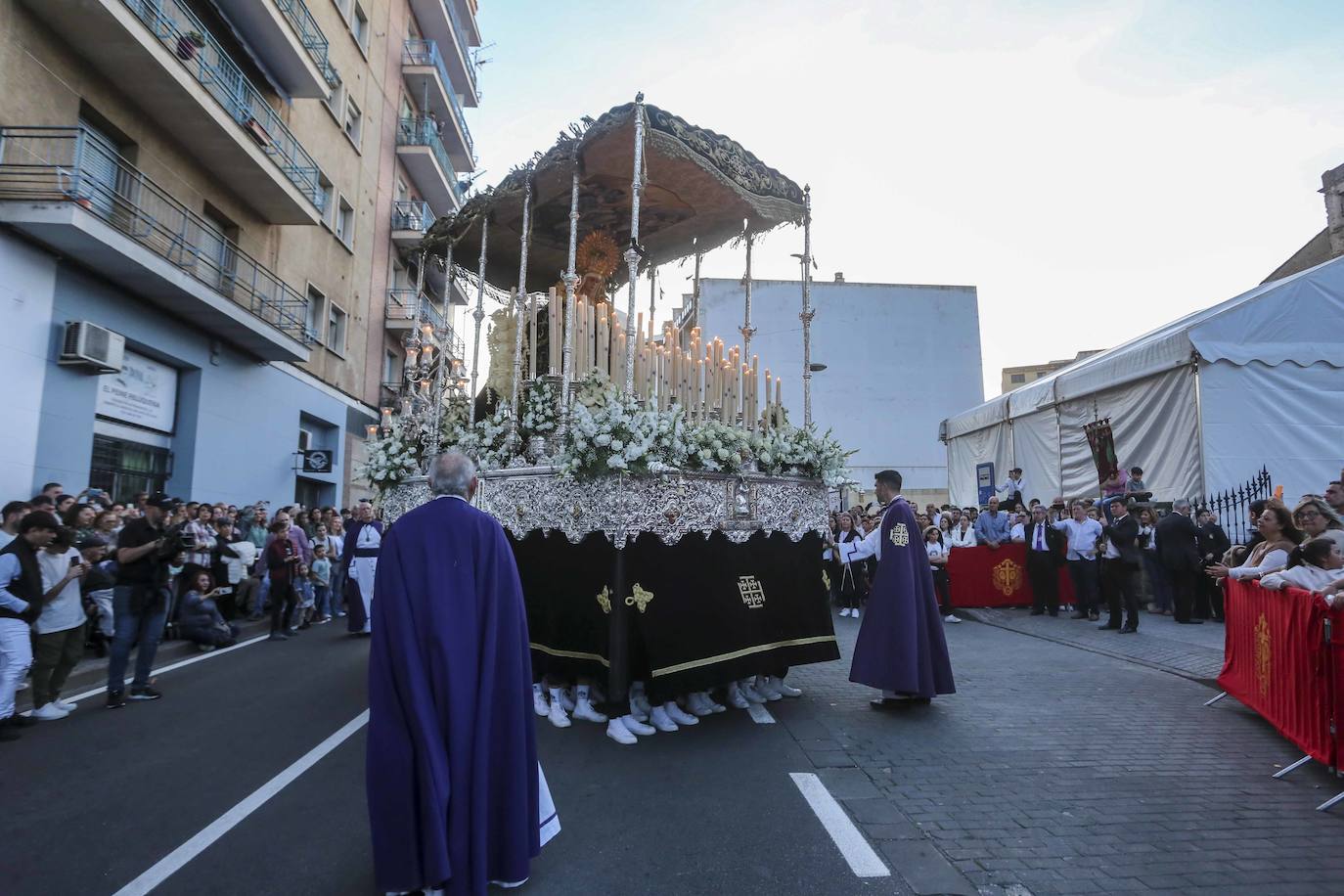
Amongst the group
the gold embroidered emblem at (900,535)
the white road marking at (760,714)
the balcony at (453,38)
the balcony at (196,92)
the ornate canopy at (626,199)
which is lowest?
the white road marking at (760,714)

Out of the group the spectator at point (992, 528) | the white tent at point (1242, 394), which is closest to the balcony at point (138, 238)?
the spectator at point (992, 528)

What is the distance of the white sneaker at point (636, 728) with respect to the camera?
568cm

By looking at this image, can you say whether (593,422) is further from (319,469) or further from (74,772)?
(319,469)

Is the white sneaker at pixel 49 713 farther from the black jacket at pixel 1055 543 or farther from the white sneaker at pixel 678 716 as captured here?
the black jacket at pixel 1055 543

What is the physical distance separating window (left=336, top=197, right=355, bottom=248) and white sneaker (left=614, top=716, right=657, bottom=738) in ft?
63.3

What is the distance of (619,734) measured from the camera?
552cm

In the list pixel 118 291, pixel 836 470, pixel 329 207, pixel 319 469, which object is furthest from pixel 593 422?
pixel 329 207

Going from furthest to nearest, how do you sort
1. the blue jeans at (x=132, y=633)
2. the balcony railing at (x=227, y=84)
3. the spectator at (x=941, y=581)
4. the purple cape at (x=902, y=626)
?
1. the spectator at (x=941, y=581)
2. the balcony railing at (x=227, y=84)
3. the blue jeans at (x=132, y=633)
4. the purple cape at (x=902, y=626)

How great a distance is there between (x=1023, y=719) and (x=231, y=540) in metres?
11.3

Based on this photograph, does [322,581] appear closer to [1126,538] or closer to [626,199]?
[626,199]

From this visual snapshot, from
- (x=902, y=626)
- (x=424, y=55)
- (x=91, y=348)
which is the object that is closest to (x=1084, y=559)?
(x=902, y=626)

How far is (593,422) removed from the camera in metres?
5.82

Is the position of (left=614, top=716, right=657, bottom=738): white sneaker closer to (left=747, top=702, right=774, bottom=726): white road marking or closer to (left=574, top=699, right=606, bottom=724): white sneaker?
(left=574, top=699, right=606, bottom=724): white sneaker

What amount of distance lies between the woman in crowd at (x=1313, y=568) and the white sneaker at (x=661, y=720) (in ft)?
14.6
